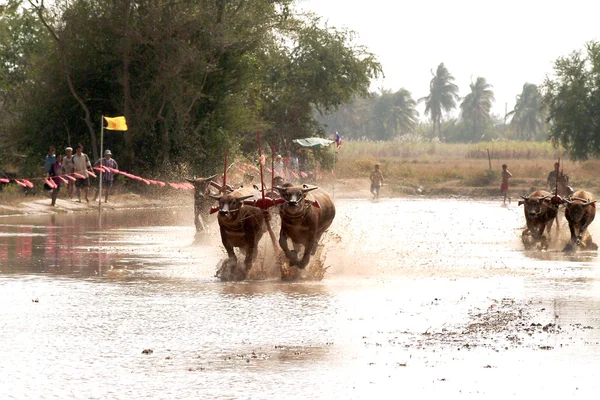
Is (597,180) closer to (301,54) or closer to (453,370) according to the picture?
(301,54)

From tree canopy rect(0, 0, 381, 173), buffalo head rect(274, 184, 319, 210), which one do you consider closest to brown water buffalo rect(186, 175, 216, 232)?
buffalo head rect(274, 184, 319, 210)

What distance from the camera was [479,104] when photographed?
17325 cm

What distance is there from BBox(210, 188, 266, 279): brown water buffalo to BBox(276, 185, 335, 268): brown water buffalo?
0.36 m

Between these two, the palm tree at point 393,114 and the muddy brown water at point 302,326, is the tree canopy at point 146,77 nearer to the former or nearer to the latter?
the muddy brown water at point 302,326

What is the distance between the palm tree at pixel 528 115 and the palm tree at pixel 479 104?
13.7ft

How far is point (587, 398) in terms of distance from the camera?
761 cm

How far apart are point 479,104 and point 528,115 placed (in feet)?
24.3

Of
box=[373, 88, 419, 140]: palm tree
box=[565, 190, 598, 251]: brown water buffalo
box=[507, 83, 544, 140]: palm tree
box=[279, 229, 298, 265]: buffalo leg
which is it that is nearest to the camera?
box=[279, 229, 298, 265]: buffalo leg

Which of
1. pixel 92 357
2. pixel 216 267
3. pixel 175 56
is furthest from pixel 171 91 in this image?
pixel 92 357

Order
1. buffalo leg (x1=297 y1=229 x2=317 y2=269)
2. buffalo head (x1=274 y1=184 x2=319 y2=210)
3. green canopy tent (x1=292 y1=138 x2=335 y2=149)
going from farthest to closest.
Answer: green canopy tent (x1=292 y1=138 x2=335 y2=149)
buffalo leg (x1=297 y1=229 x2=317 y2=269)
buffalo head (x1=274 y1=184 x2=319 y2=210)

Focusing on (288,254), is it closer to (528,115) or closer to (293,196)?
(293,196)

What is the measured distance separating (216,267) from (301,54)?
170 feet

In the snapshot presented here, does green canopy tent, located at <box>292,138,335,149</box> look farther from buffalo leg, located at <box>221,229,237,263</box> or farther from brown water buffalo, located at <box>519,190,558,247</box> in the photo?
buffalo leg, located at <box>221,229,237,263</box>

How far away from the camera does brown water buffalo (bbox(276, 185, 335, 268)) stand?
14.5m
